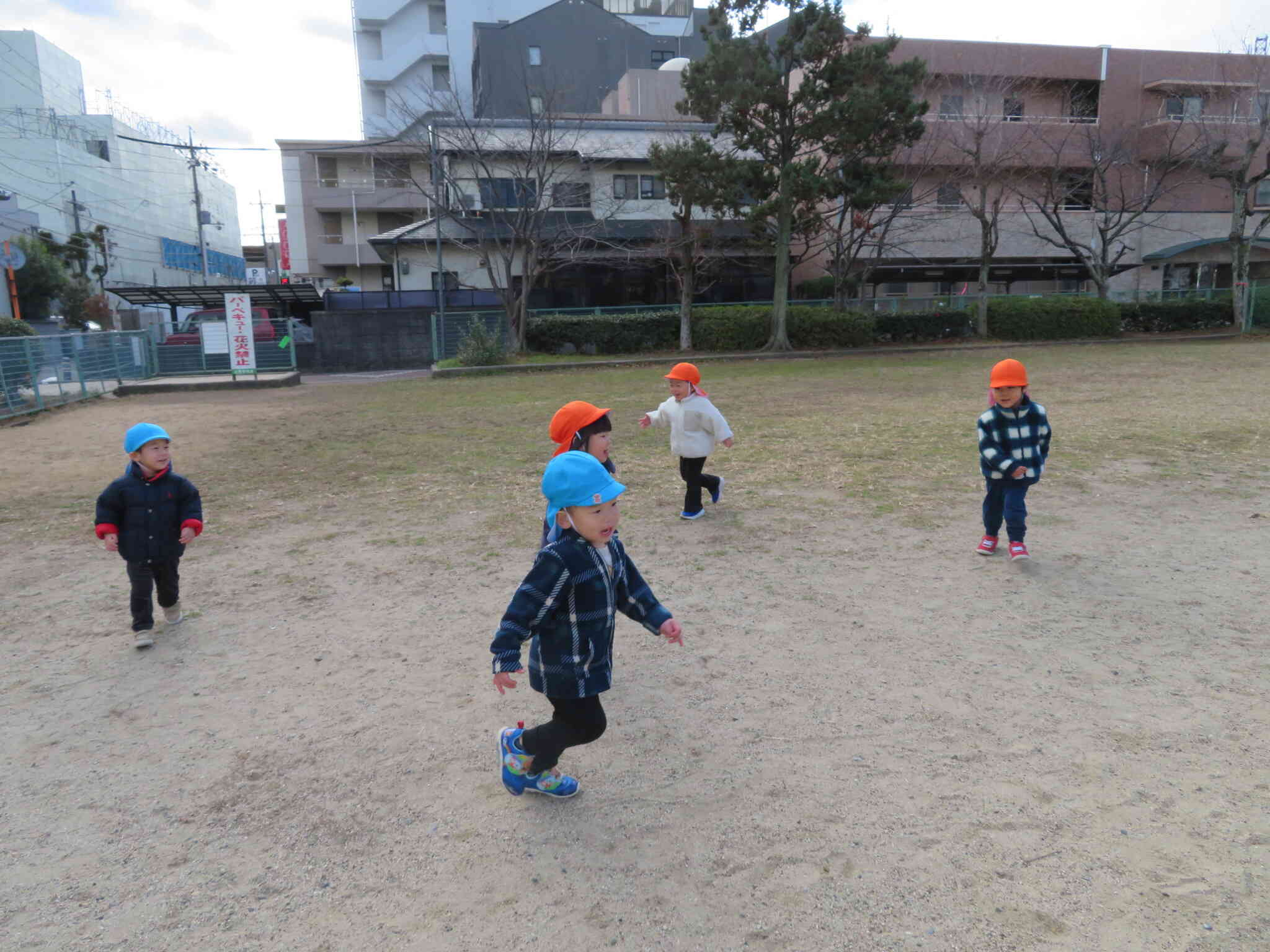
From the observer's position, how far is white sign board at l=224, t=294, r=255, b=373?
19.7m

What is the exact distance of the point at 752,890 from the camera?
96.5 inches

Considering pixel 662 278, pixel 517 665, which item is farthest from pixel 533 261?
pixel 517 665

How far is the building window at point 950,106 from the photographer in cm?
2732

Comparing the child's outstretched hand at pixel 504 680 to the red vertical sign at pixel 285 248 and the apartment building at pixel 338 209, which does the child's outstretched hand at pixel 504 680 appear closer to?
the apartment building at pixel 338 209

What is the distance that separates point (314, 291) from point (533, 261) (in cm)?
945

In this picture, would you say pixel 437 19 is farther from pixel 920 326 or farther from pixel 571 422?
pixel 571 422

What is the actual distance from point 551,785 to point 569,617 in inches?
25.6

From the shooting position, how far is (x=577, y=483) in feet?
8.74

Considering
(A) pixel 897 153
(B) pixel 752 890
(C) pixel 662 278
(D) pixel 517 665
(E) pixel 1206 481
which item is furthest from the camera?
(C) pixel 662 278

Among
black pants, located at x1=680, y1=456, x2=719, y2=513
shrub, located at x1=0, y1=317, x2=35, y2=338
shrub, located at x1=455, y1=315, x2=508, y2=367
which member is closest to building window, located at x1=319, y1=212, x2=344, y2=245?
shrub, located at x1=455, y1=315, x2=508, y2=367

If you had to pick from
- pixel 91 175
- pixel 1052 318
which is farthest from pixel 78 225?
pixel 1052 318

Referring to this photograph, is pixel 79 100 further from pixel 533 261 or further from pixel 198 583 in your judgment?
pixel 198 583

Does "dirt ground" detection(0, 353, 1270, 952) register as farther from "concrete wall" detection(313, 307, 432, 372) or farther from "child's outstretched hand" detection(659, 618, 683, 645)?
"concrete wall" detection(313, 307, 432, 372)

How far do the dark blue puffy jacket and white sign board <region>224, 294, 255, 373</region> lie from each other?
16.7 metres
